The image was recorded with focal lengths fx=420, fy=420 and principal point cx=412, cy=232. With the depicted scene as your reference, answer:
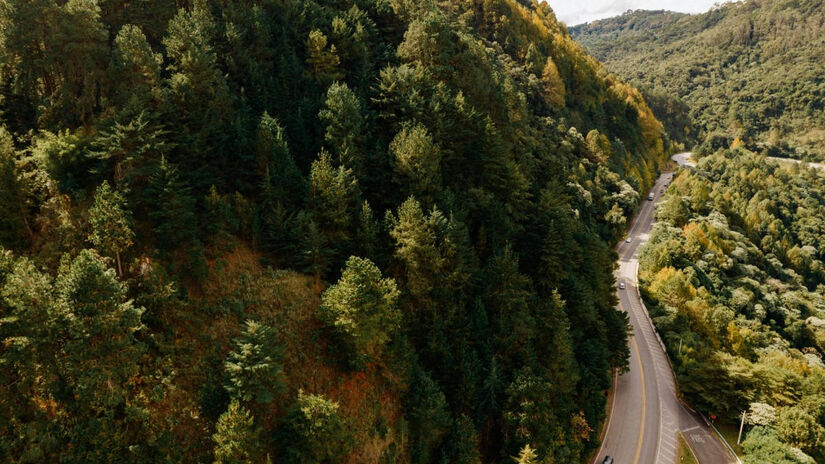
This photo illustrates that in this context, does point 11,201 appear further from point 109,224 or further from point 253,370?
point 253,370

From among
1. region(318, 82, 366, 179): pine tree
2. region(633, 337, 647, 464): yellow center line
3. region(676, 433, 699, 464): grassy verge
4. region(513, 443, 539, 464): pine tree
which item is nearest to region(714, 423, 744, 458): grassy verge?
region(676, 433, 699, 464): grassy verge

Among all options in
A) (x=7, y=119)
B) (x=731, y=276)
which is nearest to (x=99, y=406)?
(x=7, y=119)

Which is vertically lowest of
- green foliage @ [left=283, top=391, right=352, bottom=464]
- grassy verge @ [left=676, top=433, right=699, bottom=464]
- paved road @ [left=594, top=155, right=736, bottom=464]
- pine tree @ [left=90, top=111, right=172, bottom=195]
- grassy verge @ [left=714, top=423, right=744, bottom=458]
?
grassy verge @ [left=714, top=423, right=744, bottom=458]

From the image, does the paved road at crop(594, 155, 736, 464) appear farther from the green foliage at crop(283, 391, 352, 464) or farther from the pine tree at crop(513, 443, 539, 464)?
the green foliage at crop(283, 391, 352, 464)

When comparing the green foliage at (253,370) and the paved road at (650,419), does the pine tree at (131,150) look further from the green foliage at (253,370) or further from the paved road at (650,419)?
the paved road at (650,419)

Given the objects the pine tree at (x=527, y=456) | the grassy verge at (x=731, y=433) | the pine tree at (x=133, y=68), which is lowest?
the grassy verge at (x=731, y=433)

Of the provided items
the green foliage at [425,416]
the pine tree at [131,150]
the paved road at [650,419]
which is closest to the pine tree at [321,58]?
the pine tree at [131,150]
